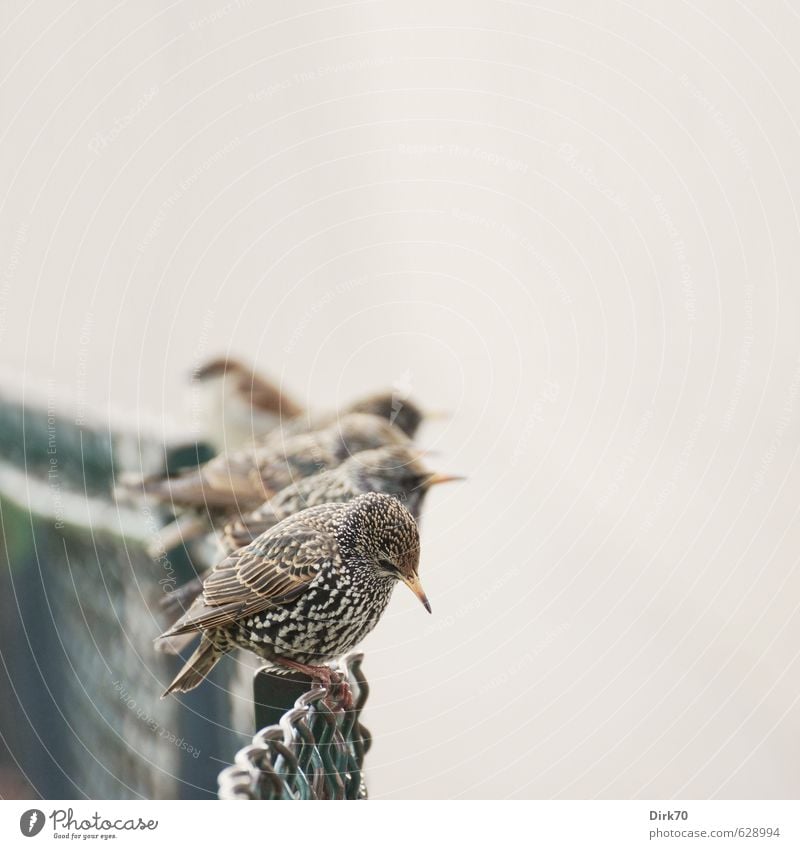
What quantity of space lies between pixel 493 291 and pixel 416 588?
0.37 metres

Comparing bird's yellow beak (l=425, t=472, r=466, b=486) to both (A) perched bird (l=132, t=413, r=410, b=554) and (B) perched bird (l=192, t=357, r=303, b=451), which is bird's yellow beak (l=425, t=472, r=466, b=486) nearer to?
(A) perched bird (l=132, t=413, r=410, b=554)

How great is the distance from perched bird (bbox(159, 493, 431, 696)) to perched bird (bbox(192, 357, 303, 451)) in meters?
0.15

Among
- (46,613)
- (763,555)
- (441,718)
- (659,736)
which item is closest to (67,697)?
(46,613)

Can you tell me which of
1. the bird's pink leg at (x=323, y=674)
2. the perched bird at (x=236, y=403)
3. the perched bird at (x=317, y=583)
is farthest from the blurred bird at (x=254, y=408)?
the bird's pink leg at (x=323, y=674)

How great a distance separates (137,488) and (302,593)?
0.27 meters

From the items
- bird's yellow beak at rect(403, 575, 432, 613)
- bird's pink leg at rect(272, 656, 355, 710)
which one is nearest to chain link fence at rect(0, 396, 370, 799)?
bird's pink leg at rect(272, 656, 355, 710)

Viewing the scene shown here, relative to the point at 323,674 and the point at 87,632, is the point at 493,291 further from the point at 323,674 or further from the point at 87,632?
the point at 87,632

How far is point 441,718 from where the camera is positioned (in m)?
1.17

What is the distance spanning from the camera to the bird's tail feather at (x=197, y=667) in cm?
112

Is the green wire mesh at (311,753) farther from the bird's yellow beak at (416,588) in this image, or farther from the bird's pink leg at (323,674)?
the bird's yellow beak at (416,588)

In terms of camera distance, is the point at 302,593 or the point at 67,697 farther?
the point at 67,697

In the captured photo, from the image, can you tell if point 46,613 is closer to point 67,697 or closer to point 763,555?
point 67,697

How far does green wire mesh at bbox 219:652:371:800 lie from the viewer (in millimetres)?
1041

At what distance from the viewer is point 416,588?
1.07 metres
